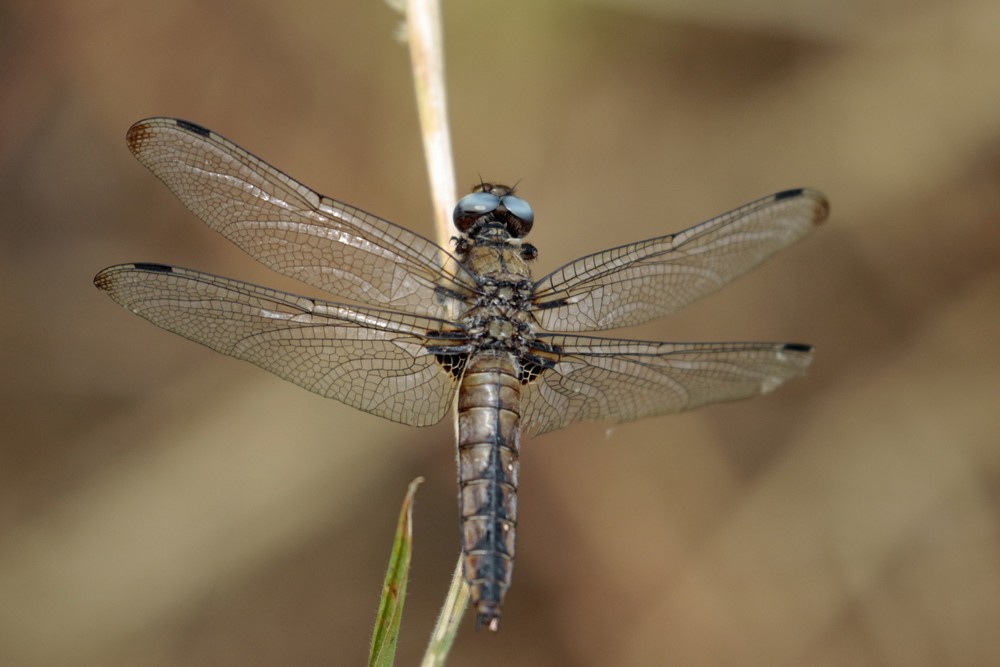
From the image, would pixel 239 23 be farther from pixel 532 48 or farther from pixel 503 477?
pixel 503 477

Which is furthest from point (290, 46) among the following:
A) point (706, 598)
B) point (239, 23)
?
point (706, 598)

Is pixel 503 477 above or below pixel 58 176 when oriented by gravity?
below

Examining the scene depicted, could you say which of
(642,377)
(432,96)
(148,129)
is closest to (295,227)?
(148,129)

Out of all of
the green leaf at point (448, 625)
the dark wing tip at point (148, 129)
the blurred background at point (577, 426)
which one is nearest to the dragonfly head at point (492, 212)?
the dark wing tip at point (148, 129)

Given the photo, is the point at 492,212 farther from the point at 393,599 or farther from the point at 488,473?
the point at 393,599

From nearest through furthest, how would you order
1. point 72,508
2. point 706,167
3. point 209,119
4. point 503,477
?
point 503,477 → point 72,508 → point 209,119 → point 706,167

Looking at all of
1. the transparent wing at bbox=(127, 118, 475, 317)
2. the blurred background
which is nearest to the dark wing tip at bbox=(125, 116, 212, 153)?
the transparent wing at bbox=(127, 118, 475, 317)

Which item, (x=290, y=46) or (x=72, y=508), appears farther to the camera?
(x=290, y=46)
